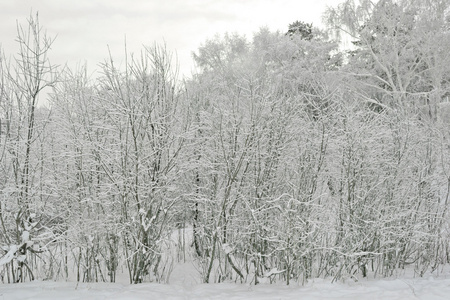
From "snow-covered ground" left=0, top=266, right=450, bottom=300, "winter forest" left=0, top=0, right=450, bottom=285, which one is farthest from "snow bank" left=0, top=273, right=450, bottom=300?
"winter forest" left=0, top=0, right=450, bottom=285

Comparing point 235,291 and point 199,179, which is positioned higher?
point 199,179

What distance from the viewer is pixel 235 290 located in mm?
6883

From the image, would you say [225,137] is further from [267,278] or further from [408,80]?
[408,80]

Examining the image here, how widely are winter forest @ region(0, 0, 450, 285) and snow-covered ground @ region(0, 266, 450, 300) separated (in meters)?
0.36

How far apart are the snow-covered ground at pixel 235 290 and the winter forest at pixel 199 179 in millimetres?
363

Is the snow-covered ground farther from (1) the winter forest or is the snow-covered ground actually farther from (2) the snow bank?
(1) the winter forest

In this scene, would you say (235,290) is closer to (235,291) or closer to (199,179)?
(235,291)

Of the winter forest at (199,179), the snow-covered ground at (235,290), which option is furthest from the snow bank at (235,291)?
the winter forest at (199,179)

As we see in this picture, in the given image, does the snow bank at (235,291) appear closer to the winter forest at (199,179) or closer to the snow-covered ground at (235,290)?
the snow-covered ground at (235,290)

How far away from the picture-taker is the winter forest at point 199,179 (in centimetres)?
711

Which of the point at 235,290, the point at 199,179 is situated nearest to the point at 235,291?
the point at 235,290

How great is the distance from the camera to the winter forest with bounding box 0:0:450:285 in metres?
7.11

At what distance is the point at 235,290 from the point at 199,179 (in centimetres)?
268

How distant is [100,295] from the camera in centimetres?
621
